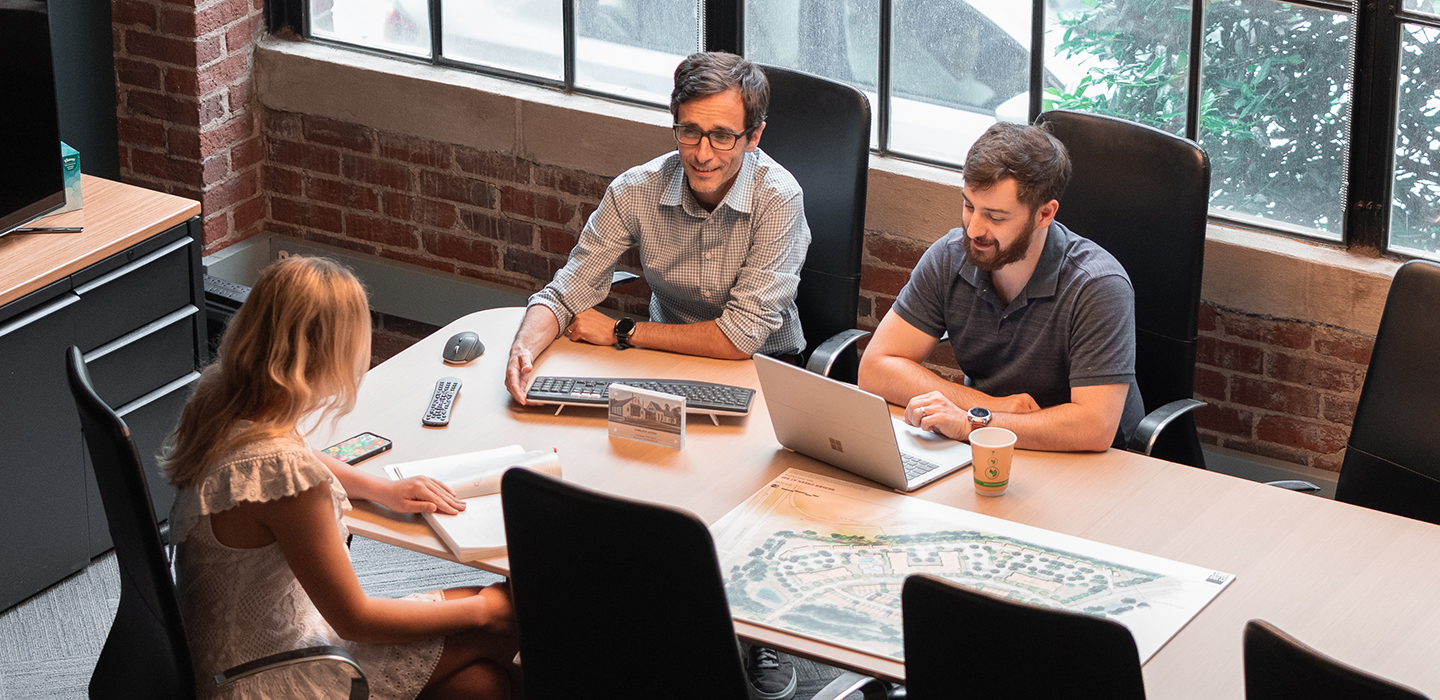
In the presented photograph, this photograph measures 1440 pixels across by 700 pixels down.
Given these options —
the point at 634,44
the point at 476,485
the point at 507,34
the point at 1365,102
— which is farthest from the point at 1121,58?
the point at 476,485

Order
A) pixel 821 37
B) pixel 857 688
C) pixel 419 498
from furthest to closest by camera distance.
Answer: pixel 821 37 → pixel 419 498 → pixel 857 688

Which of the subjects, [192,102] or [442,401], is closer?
[442,401]

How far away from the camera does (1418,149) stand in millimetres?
3211

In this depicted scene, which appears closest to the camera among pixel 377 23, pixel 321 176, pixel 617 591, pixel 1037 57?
pixel 617 591

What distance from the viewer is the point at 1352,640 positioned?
212 centimetres

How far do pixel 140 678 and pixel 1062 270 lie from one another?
71.3 inches

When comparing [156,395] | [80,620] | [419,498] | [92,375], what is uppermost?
[419,498]

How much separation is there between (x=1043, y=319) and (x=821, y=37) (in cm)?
124

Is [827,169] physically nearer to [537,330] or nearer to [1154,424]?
[537,330]

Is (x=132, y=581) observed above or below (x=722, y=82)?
below

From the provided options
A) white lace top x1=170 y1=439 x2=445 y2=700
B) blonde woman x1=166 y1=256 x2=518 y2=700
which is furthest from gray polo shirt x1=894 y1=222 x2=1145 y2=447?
white lace top x1=170 y1=439 x2=445 y2=700

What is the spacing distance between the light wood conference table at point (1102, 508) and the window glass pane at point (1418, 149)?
105 centimetres

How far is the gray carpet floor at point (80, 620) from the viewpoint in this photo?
10.5 feet

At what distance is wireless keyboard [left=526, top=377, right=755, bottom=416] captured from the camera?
9.25 ft
